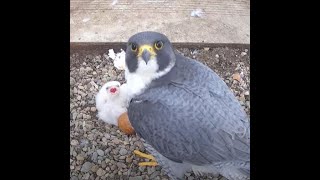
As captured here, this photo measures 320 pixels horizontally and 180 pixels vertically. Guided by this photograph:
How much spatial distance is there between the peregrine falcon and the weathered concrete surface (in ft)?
0.78

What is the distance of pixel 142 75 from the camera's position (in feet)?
4.21

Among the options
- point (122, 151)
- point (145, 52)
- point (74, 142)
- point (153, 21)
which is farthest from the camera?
point (153, 21)

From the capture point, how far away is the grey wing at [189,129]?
1221 millimetres

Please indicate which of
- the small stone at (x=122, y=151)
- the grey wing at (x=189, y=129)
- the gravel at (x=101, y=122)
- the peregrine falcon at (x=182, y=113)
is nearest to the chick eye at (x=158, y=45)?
the peregrine falcon at (x=182, y=113)

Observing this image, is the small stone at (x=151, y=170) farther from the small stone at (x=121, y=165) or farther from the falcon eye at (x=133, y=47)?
the falcon eye at (x=133, y=47)

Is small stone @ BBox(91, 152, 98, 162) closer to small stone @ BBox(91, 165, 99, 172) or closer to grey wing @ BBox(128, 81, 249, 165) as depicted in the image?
small stone @ BBox(91, 165, 99, 172)

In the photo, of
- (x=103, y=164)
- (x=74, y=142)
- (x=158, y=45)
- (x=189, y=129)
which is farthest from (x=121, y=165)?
(x=158, y=45)

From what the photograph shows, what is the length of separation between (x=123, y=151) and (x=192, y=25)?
47 cm

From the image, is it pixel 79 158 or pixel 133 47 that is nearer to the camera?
pixel 133 47

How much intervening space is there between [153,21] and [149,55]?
1.12ft

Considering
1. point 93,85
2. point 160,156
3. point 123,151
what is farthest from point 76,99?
point 160,156

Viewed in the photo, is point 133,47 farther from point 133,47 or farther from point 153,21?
point 153,21

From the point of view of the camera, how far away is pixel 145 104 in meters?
1.28

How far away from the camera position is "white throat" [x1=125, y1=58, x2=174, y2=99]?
1.25 metres
